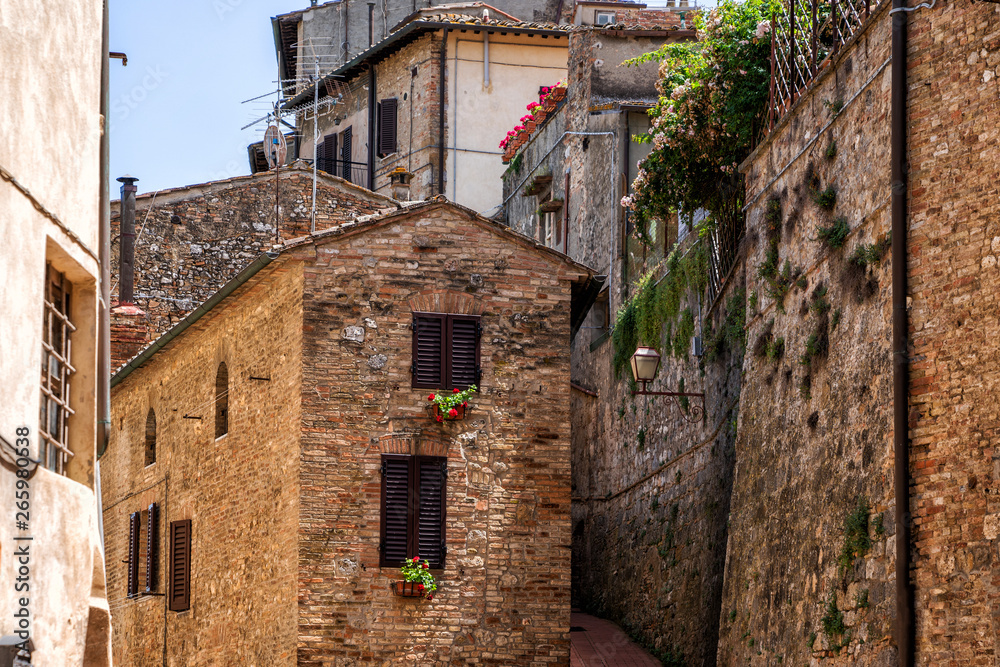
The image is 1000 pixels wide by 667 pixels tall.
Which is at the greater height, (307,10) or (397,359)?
(307,10)

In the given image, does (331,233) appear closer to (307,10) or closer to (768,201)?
(768,201)

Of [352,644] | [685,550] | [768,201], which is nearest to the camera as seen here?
[768,201]

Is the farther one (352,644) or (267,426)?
(267,426)

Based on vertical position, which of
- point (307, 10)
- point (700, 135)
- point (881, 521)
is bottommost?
point (881, 521)

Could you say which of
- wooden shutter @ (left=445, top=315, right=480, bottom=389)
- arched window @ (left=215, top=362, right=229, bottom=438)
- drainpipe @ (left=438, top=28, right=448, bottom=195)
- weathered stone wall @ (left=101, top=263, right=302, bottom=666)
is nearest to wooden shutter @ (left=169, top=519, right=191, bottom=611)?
weathered stone wall @ (left=101, top=263, right=302, bottom=666)

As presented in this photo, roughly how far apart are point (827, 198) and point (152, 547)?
12.8m

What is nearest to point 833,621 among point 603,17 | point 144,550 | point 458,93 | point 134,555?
point 144,550

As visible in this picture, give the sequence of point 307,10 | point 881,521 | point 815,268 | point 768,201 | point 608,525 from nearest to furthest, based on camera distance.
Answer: point 881,521
point 815,268
point 768,201
point 608,525
point 307,10

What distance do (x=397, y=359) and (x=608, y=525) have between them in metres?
6.33

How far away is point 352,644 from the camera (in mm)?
16484

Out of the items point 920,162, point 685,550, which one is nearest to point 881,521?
point 920,162

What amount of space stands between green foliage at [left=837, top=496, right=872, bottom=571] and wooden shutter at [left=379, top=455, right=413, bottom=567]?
21.6 ft

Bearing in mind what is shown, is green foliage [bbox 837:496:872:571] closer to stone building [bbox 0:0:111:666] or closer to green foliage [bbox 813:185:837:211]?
green foliage [bbox 813:185:837:211]

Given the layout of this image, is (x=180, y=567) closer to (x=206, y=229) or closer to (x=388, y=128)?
(x=206, y=229)
